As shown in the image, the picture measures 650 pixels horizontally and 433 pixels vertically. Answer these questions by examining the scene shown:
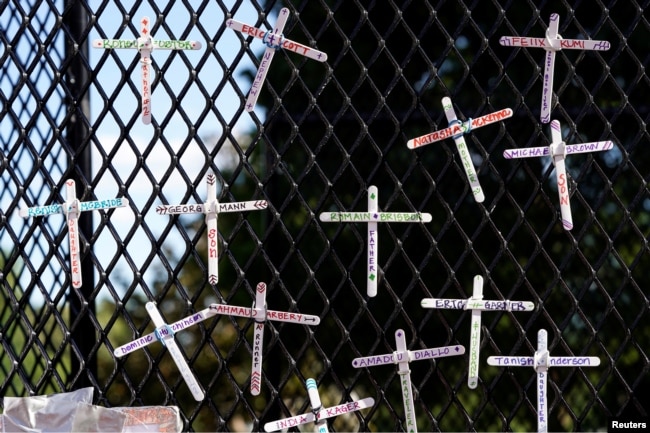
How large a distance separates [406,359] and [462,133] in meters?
0.67

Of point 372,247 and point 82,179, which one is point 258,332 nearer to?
point 372,247

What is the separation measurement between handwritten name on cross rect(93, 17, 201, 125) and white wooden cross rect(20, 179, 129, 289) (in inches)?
13.0

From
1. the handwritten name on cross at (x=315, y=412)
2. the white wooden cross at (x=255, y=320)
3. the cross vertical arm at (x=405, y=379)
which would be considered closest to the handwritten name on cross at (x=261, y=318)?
the white wooden cross at (x=255, y=320)

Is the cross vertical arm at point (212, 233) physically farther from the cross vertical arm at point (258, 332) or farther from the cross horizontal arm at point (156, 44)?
the cross horizontal arm at point (156, 44)

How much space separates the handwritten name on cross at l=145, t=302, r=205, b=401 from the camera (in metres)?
2.22

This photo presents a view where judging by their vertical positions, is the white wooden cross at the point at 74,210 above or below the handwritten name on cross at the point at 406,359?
above

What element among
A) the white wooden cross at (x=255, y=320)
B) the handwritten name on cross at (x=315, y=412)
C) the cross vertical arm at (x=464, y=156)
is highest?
the cross vertical arm at (x=464, y=156)

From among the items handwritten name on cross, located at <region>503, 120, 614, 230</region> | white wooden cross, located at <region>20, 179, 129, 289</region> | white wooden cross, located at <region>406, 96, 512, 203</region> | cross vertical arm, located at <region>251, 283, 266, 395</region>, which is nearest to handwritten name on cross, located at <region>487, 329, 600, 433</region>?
handwritten name on cross, located at <region>503, 120, 614, 230</region>

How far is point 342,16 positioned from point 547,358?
132 inches

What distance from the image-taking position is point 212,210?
222 cm

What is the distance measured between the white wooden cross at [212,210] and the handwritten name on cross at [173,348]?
0.19m

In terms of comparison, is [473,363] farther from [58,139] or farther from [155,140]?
[58,139]

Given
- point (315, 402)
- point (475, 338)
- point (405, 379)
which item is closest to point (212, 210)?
point (315, 402)

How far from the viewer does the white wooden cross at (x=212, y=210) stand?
2.21 m
